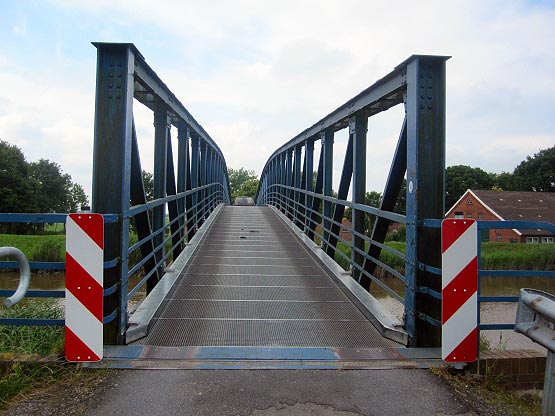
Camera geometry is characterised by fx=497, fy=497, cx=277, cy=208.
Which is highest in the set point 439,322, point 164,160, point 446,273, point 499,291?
point 164,160

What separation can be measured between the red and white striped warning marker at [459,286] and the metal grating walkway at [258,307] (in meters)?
0.69

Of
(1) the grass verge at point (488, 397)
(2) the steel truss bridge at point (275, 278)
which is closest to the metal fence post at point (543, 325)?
(1) the grass verge at point (488, 397)

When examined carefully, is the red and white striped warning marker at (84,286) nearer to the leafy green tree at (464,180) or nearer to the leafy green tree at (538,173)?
the leafy green tree at (538,173)

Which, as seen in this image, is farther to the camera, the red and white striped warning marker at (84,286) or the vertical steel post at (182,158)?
the vertical steel post at (182,158)

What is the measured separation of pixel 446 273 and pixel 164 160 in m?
4.03

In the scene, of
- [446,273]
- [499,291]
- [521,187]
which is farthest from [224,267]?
[521,187]

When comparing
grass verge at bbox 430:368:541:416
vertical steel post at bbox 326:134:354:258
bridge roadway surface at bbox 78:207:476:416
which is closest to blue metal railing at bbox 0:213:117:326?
bridge roadway surface at bbox 78:207:476:416

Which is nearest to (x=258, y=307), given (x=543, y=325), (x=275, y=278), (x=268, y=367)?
(x=275, y=278)

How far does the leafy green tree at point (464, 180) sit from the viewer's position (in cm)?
6969

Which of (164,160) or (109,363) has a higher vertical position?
(164,160)

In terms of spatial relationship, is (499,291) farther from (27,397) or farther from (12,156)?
(12,156)

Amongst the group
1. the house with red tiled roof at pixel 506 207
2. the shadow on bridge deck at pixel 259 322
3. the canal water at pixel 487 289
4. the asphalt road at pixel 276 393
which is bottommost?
the canal water at pixel 487 289

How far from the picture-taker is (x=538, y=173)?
6038 centimetres

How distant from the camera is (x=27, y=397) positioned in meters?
2.84
